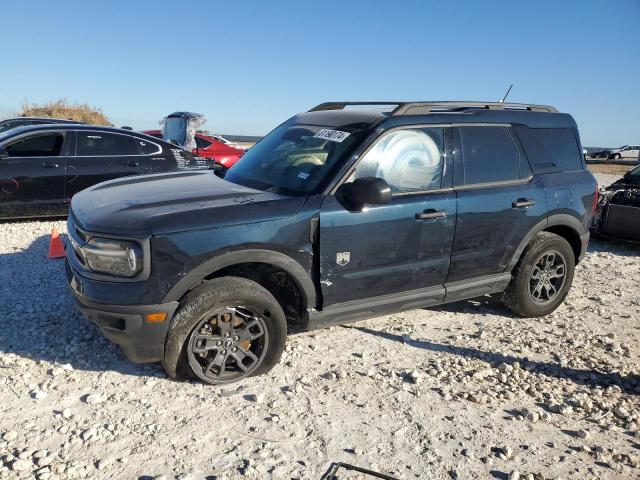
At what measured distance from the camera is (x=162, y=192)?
397cm

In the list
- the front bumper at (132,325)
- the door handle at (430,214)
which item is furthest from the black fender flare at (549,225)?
the front bumper at (132,325)

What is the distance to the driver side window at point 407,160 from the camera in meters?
4.09

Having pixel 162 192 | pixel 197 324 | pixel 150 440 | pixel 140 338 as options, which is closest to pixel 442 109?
pixel 162 192

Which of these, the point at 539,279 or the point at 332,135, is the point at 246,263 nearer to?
the point at 332,135

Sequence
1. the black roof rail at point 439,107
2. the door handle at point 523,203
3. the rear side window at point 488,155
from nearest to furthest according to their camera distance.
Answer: the black roof rail at point 439,107
the rear side window at point 488,155
the door handle at point 523,203

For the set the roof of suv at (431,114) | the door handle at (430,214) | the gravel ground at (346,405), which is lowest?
the gravel ground at (346,405)

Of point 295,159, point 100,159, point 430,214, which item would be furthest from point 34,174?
point 430,214

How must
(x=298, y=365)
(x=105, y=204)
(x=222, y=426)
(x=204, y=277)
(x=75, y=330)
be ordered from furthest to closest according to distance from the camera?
1. (x=75, y=330)
2. (x=298, y=365)
3. (x=105, y=204)
4. (x=204, y=277)
5. (x=222, y=426)

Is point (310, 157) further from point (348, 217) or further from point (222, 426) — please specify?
point (222, 426)

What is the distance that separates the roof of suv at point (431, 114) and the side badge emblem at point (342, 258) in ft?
3.44

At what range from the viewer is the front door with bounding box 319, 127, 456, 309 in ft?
12.6

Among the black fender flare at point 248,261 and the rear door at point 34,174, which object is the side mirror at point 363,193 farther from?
the rear door at point 34,174

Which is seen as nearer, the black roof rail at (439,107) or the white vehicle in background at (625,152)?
the black roof rail at (439,107)

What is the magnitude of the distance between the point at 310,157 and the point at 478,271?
69.6 inches
